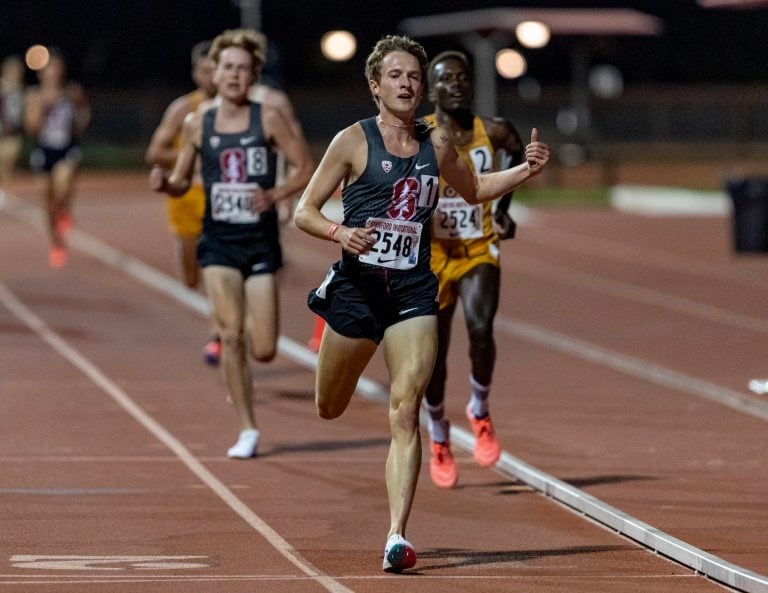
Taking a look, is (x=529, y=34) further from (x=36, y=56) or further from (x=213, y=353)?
(x=213, y=353)

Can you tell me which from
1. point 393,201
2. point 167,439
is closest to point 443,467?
point 167,439

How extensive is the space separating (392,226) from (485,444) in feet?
8.92

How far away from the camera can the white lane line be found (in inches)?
315

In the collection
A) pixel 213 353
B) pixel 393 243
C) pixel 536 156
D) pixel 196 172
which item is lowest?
pixel 213 353

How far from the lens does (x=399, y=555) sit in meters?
7.68

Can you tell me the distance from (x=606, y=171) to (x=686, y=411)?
3464 centimetres

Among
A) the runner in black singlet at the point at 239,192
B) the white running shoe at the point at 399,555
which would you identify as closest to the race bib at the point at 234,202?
the runner in black singlet at the point at 239,192

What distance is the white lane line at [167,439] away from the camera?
799 cm

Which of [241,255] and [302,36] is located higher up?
[241,255]

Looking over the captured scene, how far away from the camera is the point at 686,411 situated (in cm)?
1316

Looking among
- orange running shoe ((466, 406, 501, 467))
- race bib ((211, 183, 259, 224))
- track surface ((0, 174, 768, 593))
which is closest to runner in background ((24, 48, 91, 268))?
track surface ((0, 174, 768, 593))

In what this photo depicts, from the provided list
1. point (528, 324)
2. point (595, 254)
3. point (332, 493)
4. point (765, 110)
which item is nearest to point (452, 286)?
point (332, 493)

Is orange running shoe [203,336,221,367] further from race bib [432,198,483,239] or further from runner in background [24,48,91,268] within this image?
runner in background [24,48,91,268]

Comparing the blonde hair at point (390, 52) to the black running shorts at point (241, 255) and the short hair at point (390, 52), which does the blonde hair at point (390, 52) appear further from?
the black running shorts at point (241, 255)
